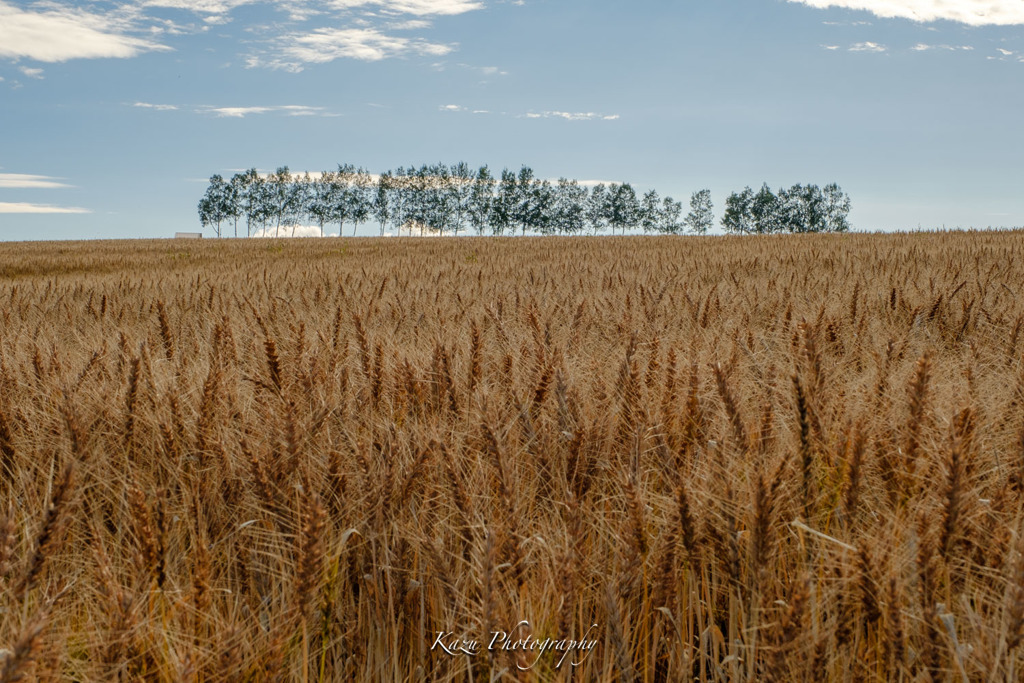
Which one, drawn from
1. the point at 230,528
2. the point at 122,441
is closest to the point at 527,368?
the point at 230,528

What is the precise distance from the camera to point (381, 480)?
156cm

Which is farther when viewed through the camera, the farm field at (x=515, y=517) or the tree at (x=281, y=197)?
the tree at (x=281, y=197)

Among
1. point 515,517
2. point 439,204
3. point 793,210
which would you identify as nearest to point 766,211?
point 793,210

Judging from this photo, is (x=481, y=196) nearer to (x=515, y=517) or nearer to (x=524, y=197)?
(x=524, y=197)

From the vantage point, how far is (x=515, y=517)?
4.41 feet

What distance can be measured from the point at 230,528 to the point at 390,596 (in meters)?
0.63

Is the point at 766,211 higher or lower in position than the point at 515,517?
higher

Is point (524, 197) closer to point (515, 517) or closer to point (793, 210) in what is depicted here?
point (793, 210)

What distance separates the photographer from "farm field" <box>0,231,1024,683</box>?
1112 millimetres

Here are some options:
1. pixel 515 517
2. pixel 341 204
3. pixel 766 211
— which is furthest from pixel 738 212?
pixel 515 517

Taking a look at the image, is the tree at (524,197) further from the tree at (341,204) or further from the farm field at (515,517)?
the farm field at (515,517)

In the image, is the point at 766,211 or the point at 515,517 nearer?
the point at 515,517

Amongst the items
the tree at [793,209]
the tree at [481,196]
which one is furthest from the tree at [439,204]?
the tree at [793,209]

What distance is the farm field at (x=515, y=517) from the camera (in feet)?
3.65
